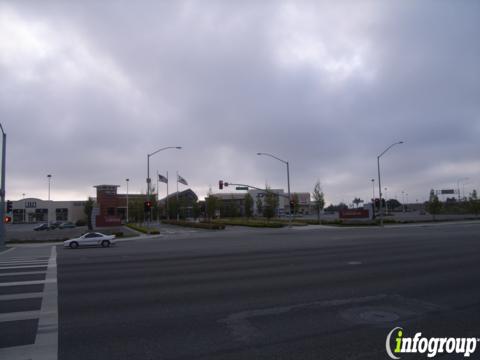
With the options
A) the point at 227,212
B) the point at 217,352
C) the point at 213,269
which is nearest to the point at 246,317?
the point at 217,352

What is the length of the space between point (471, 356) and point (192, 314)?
16.1 feet

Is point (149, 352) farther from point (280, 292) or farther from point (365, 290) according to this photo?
point (365, 290)

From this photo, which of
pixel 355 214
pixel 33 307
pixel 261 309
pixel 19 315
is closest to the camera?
pixel 19 315

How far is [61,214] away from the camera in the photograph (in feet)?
329

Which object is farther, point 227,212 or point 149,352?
point 227,212

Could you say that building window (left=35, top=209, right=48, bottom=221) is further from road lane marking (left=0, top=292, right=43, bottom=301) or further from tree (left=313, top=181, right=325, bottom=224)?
road lane marking (left=0, top=292, right=43, bottom=301)

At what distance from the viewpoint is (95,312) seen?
802cm

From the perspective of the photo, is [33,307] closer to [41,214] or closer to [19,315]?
[19,315]

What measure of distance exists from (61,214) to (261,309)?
104344mm

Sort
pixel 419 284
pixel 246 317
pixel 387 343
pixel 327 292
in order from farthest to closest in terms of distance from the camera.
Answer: pixel 419 284 → pixel 327 292 → pixel 246 317 → pixel 387 343

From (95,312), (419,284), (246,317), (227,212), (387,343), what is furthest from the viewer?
(227,212)

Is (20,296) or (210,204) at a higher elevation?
(210,204)
